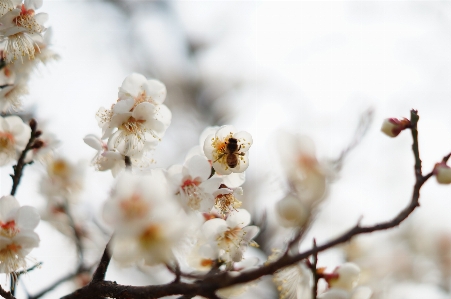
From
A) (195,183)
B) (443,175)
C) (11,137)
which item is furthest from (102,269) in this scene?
(11,137)

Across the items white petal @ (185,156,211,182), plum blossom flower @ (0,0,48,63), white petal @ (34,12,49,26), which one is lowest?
white petal @ (185,156,211,182)

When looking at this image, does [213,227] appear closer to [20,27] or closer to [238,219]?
[238,219]

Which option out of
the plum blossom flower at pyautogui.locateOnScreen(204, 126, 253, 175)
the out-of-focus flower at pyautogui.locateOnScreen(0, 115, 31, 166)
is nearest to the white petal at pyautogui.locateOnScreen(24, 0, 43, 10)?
the out-of-focus flower at pyautogui.locateOnScreen(0, 115, 31, 166)

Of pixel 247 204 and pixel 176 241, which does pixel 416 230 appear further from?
pixel 176 241

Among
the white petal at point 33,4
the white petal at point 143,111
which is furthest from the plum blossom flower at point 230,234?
the white petal at point 33,4

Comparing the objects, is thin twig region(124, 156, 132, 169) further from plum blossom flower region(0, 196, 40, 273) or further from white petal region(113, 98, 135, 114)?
plum blossom flower region(0, 196, 40, 273)

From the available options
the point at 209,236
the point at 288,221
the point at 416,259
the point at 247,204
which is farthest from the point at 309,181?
the point at 416,259
